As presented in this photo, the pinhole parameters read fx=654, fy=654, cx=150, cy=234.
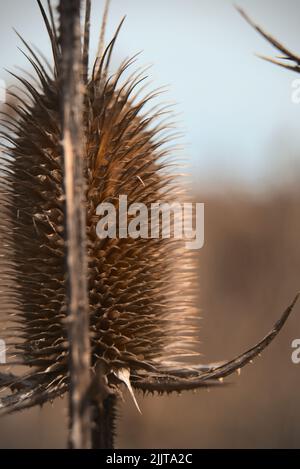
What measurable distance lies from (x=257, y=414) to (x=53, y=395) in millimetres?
4185

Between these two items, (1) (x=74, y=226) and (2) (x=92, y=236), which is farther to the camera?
(2) (x=92, y=236)

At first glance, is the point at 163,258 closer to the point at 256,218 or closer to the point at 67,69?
the point at 67,69

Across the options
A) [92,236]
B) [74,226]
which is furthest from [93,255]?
[74,226]

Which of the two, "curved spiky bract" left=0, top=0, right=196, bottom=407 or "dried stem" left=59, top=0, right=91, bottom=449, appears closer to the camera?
"dried stem" left=59, top=0, right=91, bottom=449

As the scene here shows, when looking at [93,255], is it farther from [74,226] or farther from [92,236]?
[74,226]

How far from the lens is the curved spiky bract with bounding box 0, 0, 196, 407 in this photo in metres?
1.80

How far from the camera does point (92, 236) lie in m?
1.82

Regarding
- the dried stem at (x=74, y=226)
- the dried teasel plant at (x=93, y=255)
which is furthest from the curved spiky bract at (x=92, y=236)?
the dried stem at (x=74, y=226)

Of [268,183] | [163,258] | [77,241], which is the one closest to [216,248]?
[268,183]

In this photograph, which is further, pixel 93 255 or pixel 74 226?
pixel 93 255

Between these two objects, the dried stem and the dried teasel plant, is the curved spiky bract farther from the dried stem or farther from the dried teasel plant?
the dried stem

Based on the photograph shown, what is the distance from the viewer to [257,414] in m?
5.59

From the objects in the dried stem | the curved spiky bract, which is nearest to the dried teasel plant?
the curved spiky bract

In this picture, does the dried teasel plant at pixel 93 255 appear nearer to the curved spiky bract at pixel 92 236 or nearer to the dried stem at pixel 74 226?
the curved spiky bract at pixel 92 236
